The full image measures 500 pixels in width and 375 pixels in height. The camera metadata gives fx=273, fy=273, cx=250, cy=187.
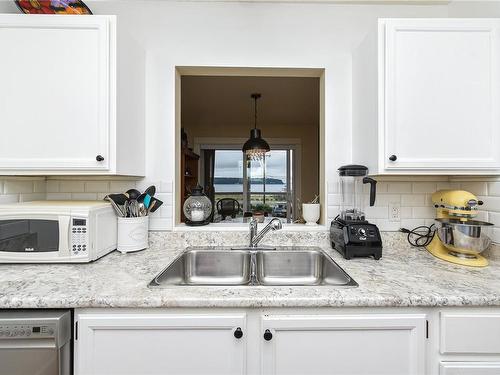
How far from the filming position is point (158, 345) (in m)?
0.92

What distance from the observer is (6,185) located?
1.38 m

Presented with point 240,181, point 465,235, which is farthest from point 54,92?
point 240,181

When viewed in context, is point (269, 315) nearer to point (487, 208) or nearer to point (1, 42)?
point (487, 208)

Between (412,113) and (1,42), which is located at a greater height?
(1,42)

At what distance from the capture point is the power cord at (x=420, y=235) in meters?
1.54

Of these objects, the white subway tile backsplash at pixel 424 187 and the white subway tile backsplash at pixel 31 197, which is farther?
the white subway tile backsplash at pixel 424 187

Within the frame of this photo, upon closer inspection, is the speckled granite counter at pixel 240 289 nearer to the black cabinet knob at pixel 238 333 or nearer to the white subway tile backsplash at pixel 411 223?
the black cabinet knob at pixel 238 333

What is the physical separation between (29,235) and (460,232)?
194 cm

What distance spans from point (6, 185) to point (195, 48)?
4.06ft

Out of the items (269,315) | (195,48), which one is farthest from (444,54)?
(269,315)

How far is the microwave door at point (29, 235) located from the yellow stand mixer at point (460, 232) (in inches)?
70.7

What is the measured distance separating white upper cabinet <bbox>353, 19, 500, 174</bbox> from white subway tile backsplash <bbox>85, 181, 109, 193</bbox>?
149 cm

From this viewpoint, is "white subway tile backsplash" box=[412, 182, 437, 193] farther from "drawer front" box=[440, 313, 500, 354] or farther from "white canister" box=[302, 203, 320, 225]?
"drawer front" box=[440, 313, 500, 354]

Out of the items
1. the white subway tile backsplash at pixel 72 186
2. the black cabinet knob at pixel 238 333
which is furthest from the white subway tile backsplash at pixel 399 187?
the white subway tile backsplash at pixel 72 186
